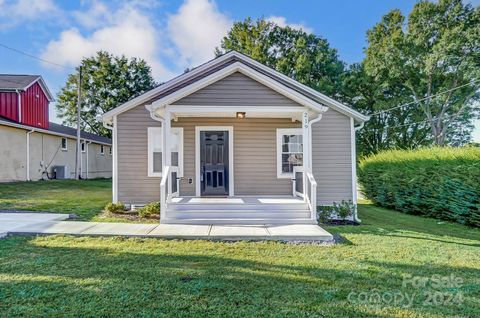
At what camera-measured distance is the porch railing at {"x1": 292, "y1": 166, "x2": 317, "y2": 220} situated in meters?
7.50

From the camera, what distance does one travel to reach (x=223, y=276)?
402 cm

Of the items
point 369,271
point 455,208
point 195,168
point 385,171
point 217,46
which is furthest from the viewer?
point 217,46

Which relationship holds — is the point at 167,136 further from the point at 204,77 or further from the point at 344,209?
the point at 344,209

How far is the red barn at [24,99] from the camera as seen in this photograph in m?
17.5

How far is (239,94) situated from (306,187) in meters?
2.88

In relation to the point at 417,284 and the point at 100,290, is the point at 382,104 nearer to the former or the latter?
the point at 417,284


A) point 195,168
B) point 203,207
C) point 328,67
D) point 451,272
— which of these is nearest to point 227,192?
point 195,168

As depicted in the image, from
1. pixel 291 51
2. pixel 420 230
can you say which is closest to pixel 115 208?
pixel 420 230

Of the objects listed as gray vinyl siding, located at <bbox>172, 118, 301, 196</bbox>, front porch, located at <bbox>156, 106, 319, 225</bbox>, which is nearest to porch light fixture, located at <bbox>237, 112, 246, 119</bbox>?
front porch, located at <bbox>156, 106, 319, 225</bbox>

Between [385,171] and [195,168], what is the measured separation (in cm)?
754

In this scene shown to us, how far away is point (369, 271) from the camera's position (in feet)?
14.2

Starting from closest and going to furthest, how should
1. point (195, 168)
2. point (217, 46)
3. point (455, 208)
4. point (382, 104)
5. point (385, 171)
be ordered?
1. point (455, 208)
2. point (195, 168)
3. point (385, 171)
4. point (382, 104)
5. point (217, 46)

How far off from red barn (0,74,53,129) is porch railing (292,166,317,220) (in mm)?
15838

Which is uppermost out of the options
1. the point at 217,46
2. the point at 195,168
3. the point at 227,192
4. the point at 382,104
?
the point at 217,46
